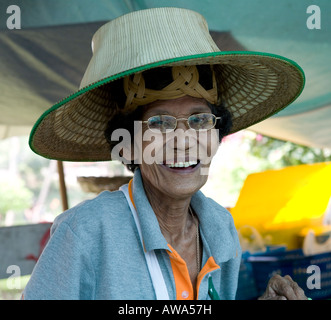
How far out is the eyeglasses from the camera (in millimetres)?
1459

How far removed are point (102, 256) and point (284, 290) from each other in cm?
66

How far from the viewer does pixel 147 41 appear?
1.36 metres

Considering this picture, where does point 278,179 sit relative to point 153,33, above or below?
below

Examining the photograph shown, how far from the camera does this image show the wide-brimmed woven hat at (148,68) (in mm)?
1323

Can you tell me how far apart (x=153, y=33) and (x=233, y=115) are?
2.23 ft

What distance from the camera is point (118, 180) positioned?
3.15m

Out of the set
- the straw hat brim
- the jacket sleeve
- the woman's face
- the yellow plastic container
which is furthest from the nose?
the yellow plastic container

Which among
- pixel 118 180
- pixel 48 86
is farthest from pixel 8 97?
pixel 118 180

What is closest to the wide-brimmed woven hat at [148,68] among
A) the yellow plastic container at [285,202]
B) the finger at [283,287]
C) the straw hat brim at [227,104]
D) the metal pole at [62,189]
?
the straw hat brim at [227,104]

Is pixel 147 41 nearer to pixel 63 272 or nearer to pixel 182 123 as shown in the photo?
pixel 182 123
